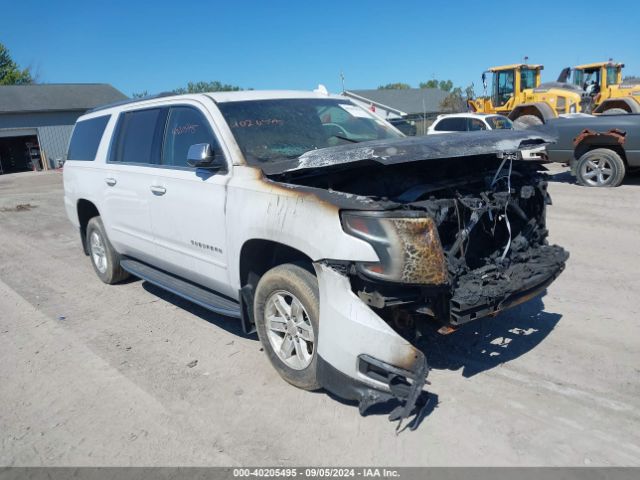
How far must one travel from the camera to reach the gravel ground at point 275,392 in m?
3.08

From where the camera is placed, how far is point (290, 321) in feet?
12.1

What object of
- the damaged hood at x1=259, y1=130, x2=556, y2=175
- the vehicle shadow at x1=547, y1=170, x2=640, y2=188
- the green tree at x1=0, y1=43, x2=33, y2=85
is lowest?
the vehicle shadow at x1=547, y1=170, x2=640, y2=188

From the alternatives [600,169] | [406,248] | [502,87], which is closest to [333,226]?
[406,248]

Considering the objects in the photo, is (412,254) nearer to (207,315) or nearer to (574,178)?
(207,315)

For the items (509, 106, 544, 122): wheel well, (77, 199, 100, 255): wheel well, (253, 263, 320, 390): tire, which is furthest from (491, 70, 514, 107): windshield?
(253, 263, 320, 390): tire

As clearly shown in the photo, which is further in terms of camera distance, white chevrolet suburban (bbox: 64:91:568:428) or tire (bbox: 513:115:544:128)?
tire (bbox: 513:115:544:128)

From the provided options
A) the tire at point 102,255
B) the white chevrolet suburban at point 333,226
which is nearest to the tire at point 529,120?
the white chevrolet suburban at point 333,226

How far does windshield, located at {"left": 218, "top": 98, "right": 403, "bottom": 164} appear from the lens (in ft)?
13.7

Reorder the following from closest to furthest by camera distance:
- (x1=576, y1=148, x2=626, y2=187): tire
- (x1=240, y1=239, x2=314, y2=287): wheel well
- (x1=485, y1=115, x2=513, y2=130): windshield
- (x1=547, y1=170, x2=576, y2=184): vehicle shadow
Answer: (x1=240, y1=239, x2=314, y2=287): wheel well
(x1=576, y1=148, x2=626, y2=187): tire
(x1=547, y1=170, x2=576, y2=184): vehicle shadow
(x1=485, y1=115, x2=513, y2=130): windshield

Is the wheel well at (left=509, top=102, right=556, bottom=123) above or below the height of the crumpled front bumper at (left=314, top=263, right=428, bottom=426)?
above

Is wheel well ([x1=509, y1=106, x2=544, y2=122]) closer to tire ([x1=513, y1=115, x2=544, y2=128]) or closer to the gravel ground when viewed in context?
tire ([x1=513, y1=115, x2=544, y2=128])

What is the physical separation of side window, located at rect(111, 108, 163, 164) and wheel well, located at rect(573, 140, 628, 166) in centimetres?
960

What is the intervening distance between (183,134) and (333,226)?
2.13 meters

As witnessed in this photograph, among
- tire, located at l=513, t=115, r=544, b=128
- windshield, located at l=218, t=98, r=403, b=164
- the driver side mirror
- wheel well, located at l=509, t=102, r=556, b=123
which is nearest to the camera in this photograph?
the driver side mirror
